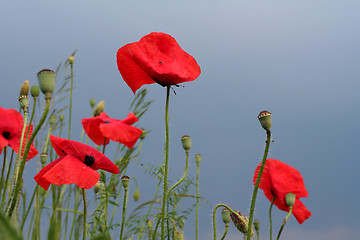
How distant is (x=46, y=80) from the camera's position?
38.6 inches

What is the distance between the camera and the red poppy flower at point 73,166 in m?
1.19

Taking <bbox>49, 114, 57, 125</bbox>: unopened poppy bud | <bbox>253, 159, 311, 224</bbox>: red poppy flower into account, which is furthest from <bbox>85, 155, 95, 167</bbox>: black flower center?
<bbox>49, 114, 57, 125</bbox>: unopened poppy bud

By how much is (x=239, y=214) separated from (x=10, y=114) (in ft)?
3.55

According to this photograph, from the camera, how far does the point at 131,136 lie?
1646mm

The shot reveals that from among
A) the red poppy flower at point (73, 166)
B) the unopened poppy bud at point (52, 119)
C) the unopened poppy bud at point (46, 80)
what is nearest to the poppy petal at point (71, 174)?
the red poppy flower at point (73, 166)

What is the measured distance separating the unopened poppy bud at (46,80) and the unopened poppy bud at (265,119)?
0.53m

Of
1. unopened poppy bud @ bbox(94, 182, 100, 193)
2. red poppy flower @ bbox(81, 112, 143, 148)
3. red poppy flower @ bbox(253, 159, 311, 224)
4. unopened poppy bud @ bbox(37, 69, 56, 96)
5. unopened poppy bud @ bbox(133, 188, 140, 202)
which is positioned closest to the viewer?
unopened poppy bud @ bbox(37, 69, 56, 96)

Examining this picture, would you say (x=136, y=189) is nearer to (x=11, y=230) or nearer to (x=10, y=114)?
(x=10, y=114)

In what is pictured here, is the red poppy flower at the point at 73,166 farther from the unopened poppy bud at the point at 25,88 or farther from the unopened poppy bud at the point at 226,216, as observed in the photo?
the unopened poppy bud at the point at 226,216

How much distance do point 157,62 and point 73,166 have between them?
1.43 ft

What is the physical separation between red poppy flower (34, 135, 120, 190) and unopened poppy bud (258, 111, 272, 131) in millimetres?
535

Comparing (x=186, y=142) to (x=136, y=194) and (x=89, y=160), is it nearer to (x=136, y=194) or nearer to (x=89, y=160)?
(x=89, y=160)

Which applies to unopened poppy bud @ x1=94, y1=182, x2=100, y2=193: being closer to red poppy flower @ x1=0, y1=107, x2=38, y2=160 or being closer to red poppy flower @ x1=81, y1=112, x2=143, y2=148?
red poppy flower @ x1=81, y1=112, x2=143, y2=148

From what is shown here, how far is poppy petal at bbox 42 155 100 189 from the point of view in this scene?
1.17 metres
